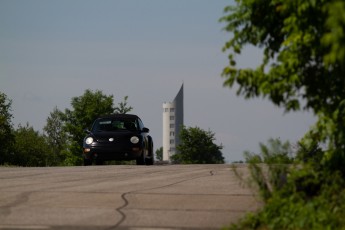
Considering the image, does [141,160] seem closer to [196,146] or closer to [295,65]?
[295,65]

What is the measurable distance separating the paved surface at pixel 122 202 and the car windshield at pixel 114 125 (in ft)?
29.4

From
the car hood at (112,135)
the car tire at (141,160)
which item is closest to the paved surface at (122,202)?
the car hood at (112,135)

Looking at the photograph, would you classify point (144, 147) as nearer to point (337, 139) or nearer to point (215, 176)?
point (215, 176)

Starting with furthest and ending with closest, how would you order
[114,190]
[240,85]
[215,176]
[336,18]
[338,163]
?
1. [215,176]
2. [114,190]
3. [338,163]
4. [240,85]
5. [336,18]

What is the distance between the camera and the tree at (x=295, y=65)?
304 inches

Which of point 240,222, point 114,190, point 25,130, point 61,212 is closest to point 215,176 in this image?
point 114,190

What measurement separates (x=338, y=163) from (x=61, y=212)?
4.07 metres

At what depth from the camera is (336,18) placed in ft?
Result: 15.6

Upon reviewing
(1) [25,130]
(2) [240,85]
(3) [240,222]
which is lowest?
(3) [240,222]

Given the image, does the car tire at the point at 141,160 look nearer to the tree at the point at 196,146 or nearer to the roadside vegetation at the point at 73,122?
the roadside vegetation at the point at 73,122

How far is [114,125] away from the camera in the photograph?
26062mm

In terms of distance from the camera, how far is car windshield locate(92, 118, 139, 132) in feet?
84.7

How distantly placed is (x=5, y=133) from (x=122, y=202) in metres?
63.4

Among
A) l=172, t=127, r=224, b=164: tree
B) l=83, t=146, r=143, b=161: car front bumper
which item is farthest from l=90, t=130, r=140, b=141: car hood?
l=172, t=127, r=224, b=164: tree
